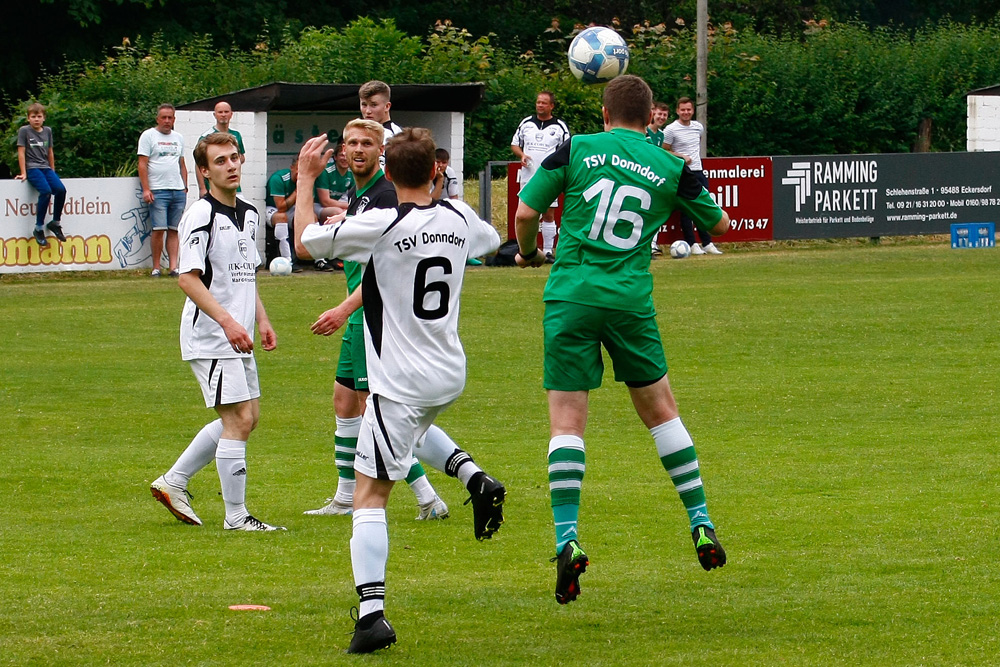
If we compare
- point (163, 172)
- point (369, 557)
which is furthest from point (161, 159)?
point (369, 557)

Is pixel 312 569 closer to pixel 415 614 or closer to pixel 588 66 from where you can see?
pixel 415 614

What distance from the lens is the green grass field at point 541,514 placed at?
5797 mm

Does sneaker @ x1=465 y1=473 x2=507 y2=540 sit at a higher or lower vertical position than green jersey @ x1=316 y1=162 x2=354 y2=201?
higher

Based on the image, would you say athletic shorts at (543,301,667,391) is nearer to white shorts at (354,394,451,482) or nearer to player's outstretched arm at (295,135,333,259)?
white shorts at (354,394,451,482)

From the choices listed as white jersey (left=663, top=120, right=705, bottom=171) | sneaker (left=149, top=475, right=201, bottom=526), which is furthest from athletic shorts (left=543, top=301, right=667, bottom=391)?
white jersey (left=663, top=120, right=705, bottom=171)

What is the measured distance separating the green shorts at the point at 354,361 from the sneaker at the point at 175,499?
1.03m

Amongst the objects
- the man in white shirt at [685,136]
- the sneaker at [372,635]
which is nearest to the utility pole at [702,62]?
the man in white shirt at [685,136]

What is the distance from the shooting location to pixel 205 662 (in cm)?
543

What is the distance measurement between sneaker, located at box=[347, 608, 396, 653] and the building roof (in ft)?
59.8

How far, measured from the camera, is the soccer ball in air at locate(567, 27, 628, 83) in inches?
949

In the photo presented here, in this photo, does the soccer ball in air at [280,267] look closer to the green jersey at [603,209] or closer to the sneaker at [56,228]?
the sneaker at [56,228]

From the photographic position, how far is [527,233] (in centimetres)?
662

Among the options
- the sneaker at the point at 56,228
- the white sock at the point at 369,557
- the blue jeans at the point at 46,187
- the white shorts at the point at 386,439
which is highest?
the white shorts at the point at 386,439

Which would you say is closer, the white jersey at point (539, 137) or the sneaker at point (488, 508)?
the sneaker at point (488, 508)
